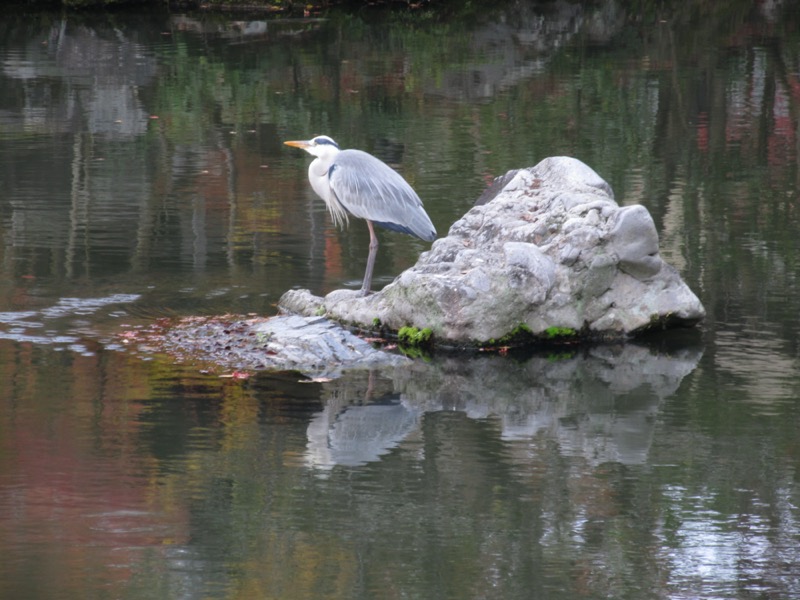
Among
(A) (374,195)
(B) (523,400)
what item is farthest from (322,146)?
(B) (523,400)

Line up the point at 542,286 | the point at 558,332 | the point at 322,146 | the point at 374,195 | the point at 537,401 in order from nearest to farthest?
1. the point at 537,401
2. the point at 542,286
3. the point at 558,332
4. the point at 374,195
5. the point at 322,146

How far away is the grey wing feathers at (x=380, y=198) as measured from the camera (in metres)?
9.55

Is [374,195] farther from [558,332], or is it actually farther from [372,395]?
[372,395]

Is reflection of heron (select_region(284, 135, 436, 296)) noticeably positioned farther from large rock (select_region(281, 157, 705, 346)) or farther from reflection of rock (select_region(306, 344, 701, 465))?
reflection of rock (select_region(306, 344, 701, 465))

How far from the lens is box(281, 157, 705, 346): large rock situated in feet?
28.9

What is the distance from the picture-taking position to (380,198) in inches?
376

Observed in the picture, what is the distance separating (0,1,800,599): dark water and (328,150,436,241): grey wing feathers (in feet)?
2.65

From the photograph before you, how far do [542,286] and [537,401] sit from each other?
1.08 metres

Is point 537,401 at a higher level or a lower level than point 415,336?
lower

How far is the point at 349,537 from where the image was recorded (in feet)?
19.7

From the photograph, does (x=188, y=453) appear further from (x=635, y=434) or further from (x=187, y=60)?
(x=187, y=60)

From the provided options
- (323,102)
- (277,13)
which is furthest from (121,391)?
(277,13)

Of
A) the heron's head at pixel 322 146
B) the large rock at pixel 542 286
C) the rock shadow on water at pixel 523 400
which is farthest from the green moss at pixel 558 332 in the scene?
the heron's head at pixel 322 146

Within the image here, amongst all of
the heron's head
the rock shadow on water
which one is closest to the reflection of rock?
the rock shadow on water
